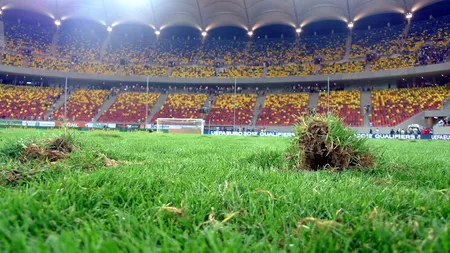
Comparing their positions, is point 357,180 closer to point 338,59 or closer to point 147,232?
point 147,232

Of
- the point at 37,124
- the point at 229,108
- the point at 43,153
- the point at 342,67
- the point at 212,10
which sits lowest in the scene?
the point at 43,153

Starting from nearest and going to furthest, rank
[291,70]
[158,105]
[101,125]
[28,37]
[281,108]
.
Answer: [101,125], [281,108], [158,105], [291,70], [28,37]

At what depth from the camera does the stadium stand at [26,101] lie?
1414 inches

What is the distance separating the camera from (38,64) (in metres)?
42.5

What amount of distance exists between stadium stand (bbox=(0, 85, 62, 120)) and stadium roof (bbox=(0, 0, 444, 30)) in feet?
45.1

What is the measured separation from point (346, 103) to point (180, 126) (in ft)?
72.2

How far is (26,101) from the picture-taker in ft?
126

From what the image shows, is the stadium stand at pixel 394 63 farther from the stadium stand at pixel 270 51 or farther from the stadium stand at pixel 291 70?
the stadium stand at pixel 270 51

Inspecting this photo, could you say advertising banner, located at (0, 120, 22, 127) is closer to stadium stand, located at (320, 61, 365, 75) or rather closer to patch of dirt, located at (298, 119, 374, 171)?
patch of dirt, located at (298, 119, 374, 171)

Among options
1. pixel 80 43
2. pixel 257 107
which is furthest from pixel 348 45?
pixel 80 43

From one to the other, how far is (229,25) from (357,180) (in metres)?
50.9

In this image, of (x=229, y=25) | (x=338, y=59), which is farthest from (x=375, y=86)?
(x=229, y=25)

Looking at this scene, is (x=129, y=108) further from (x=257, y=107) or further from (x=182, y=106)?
(x=257, y=107)

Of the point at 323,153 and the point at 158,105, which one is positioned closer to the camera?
the point at 323,153
